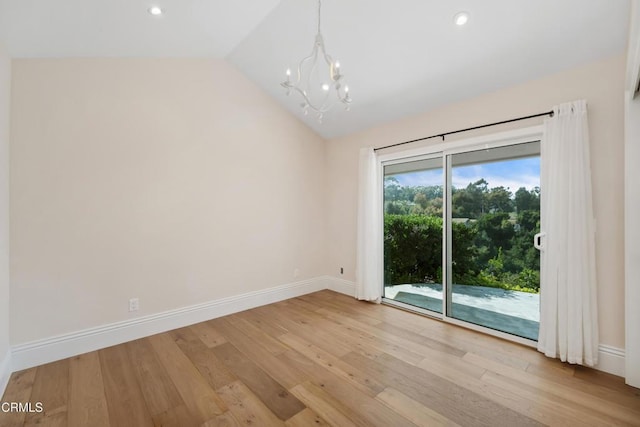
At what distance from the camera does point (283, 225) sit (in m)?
4.06

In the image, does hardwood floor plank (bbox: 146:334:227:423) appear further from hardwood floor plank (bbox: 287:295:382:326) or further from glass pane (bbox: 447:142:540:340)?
glass pane (bbox: 447:142:540:340)

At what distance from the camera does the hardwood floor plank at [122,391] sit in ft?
5.71

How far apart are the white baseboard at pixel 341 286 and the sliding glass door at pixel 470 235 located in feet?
1.79

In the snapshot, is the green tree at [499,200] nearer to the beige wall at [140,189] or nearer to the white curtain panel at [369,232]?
the white curtain panel at [369,232]

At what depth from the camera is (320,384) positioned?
2064mm

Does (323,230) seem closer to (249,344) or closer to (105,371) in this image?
(249,344)

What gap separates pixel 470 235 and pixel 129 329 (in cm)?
375

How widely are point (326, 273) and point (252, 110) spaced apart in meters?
2.77

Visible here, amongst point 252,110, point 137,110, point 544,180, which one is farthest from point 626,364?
point 137,110

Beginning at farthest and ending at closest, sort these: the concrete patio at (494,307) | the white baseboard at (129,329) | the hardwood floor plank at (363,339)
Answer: the concrete patio at (494,307) → the hardwood floor plank at (363,339) → the white baseboard at (129,329)

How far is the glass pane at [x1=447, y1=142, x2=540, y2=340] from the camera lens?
2708 millimetres

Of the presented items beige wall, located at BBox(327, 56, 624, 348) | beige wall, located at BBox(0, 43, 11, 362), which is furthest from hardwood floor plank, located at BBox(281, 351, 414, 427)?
beige wall, located at BBox(0, 43, 11, 362)

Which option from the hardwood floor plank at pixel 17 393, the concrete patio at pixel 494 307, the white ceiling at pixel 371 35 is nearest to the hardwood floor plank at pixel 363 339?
the concrete patio at pixel 494 307

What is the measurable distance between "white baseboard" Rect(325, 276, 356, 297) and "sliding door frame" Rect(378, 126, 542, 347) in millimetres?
506
